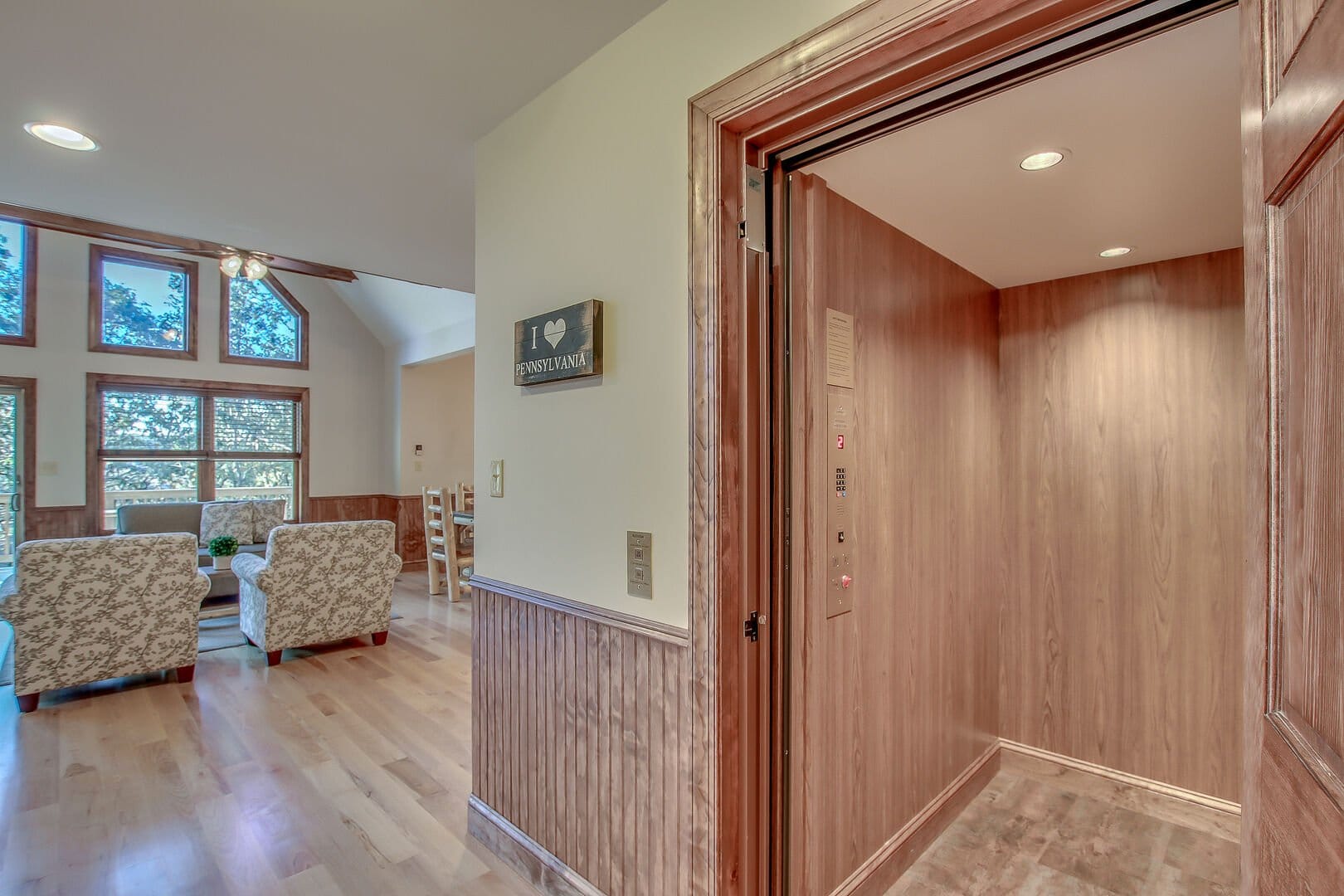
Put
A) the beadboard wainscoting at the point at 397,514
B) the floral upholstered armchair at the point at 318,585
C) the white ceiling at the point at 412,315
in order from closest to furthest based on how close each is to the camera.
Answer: the floral upholstered armchair at the point at 318,585
the white ceiling at the point at 412,315
the beadboard wainscoting at the point at 397,514

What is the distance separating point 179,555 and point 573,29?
3.86 m

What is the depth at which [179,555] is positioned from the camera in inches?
Result: 151

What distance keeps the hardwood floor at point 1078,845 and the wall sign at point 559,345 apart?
1.94m

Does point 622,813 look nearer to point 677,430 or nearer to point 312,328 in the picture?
point 677,430

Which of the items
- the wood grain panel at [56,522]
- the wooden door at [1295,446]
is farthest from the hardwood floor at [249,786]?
the wood grain panel at [56,522]

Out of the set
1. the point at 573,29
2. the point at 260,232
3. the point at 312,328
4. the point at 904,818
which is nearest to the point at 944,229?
the point at 573,29

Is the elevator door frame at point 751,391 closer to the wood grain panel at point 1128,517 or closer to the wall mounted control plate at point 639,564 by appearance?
the wall mounted control plate at point 639,564

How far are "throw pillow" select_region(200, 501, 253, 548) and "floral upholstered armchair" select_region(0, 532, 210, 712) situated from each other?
8.75 ft

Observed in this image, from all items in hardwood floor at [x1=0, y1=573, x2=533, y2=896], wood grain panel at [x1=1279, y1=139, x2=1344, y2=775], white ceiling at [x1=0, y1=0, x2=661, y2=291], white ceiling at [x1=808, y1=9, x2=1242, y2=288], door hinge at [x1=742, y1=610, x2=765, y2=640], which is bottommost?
hardwood floor at [x1=0, y1=573, x2=533, y2=896]

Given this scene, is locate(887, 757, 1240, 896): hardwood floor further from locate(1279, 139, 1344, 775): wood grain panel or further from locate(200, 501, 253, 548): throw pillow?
locate(200, 501, 253, 548): throw pillow

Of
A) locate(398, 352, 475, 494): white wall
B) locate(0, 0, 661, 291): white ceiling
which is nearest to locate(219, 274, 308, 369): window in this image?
locate(398, 352, 475, 494): white wall

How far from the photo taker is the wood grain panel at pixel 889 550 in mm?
1699

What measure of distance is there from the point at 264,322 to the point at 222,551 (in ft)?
11.1

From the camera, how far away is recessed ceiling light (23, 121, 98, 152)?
2.15 meters
